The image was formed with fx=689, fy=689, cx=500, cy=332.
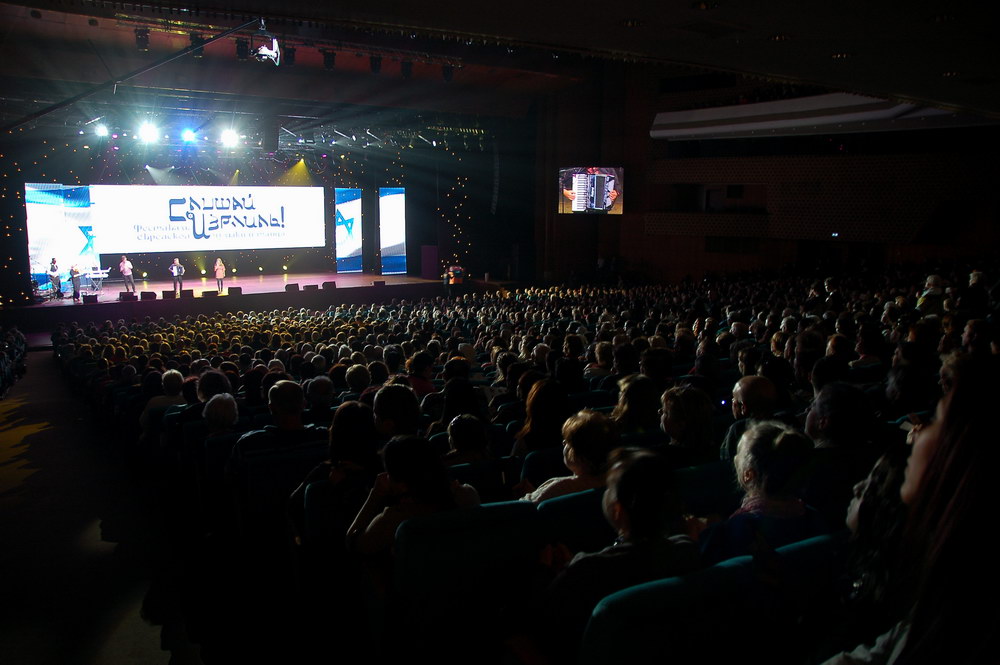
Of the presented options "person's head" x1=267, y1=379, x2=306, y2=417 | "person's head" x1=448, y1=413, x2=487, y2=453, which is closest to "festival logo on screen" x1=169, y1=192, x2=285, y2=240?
"person's head" x1=267, y1=379, x2=306, y2=417

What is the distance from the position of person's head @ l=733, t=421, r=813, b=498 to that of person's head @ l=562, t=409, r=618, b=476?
1.84 ft

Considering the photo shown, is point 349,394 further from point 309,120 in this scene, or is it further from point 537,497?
point 309,120

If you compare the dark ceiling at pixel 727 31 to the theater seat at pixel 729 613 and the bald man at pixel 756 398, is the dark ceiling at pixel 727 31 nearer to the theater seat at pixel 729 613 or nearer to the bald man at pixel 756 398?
the bald man at pixel 756 398

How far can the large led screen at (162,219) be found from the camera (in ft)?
65.1

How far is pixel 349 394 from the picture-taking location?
18.2ft

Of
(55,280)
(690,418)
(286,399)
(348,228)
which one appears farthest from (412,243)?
(690,418)

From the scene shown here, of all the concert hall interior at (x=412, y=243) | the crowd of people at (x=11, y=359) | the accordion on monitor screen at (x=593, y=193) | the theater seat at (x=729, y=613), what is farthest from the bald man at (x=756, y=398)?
the accordion on monitor screen at (x=593, y=193)

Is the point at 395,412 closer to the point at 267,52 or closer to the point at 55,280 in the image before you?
the point at 267,52

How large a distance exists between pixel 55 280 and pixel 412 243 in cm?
1130

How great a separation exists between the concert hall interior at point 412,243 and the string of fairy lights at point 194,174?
0.10 metres

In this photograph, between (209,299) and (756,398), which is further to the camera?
(209,299)

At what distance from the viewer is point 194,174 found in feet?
74.3

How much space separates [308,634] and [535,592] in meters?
1.50

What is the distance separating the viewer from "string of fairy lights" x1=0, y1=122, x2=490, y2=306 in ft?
59.6
